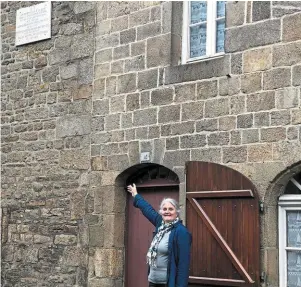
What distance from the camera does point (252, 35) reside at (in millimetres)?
6816

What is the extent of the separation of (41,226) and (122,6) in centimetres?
314

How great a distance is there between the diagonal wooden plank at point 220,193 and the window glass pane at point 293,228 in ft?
1.41

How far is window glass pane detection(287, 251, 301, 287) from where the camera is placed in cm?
632

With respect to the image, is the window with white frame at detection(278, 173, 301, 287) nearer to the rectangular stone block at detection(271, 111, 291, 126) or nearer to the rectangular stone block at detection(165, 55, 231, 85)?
the rectangular stone block at detection(271, 111, 291, 126)

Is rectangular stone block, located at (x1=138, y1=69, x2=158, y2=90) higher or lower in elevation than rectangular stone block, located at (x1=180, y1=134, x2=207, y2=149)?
higher

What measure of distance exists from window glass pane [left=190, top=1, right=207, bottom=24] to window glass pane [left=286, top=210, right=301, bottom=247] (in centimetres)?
248

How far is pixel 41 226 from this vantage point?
898cm

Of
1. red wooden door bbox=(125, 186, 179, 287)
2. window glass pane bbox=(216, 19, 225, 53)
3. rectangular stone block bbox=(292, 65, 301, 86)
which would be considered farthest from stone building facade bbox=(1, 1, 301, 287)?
window glass pane bbox=(216, 19, 225, 53)

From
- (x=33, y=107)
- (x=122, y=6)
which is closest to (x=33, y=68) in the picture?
(x=33, y=107)

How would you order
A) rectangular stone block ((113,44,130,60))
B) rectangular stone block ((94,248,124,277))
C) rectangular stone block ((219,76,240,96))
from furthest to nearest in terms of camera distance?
rectangular stone block ((113,44,130,60)), rectangular stone block ((94,248,124,277)), rectangular stone block ((219,76,240,96))

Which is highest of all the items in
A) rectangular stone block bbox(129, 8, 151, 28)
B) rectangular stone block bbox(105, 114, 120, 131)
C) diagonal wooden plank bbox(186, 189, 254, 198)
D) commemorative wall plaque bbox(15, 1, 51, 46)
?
commemorative wall plaque bbox(15, 1, 51, 46)

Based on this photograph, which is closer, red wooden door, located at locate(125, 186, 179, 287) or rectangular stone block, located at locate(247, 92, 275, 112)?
rectangular stone block, located at locate(247, 92, 275, 112)

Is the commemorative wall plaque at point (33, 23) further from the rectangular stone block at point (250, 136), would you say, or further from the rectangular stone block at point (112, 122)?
the rectangular stone block at point (250, 136)

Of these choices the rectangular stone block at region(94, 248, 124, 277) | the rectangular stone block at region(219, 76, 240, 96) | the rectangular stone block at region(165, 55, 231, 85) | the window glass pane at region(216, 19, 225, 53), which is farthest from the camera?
the rectangular stone block at region(94, 248, 124, 277)
